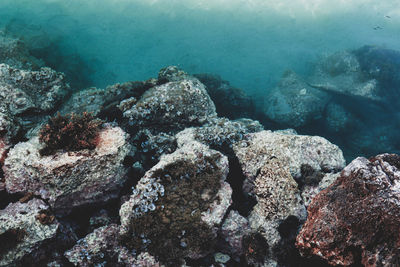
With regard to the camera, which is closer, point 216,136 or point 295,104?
point 216,136

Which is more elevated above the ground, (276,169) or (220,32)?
(276,169)

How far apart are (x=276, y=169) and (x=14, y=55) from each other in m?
11.2

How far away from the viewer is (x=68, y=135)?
13.8ft

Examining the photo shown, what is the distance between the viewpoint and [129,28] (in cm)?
1838

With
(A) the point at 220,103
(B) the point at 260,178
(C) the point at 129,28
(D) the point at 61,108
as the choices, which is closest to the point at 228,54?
(C) the point at 129,28

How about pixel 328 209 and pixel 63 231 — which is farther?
pixel 63 231

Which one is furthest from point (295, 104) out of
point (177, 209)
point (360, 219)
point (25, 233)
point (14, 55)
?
point (14, 55)

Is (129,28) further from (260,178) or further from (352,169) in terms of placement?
(352,169)

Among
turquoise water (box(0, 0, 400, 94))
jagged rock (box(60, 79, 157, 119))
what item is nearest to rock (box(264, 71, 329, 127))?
turquoise water (box(0, 0, 400, 94))

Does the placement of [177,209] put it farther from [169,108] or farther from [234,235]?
[169,108]

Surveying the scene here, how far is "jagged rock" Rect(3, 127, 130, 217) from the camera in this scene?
3791mm

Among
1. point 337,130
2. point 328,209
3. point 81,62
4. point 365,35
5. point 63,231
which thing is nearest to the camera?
point 328,209

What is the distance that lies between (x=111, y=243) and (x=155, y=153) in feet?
7.30

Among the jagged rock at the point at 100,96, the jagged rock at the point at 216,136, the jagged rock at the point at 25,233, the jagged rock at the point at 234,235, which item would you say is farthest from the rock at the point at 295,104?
the jagged rock at the point at 25,233
